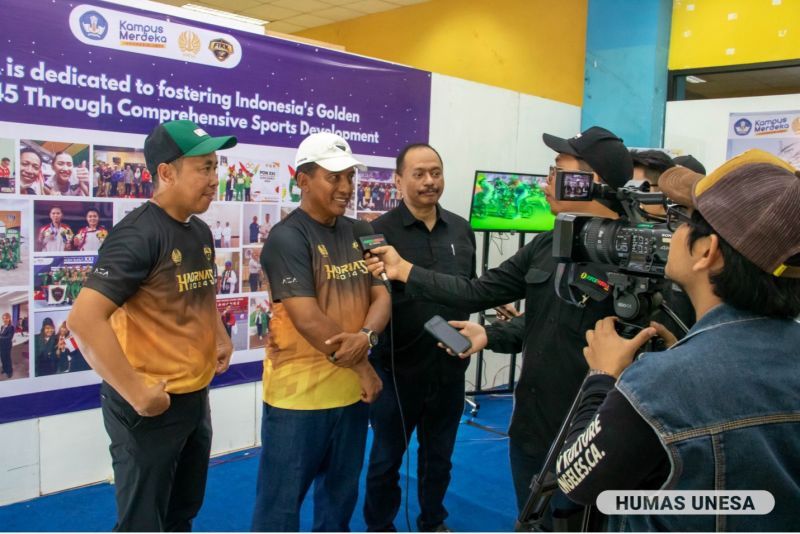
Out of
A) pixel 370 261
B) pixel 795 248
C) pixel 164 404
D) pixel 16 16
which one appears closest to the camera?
pixel 795 248

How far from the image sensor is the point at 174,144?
1.95 meters

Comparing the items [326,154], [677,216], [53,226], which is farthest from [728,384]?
[53,226]

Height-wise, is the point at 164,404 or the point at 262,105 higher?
the point at 262,105

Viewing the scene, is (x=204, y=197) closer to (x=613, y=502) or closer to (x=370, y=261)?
(x=370, y=261)

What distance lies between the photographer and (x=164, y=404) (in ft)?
5.88

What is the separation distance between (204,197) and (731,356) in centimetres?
161

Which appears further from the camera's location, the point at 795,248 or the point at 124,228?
the point at 124,228

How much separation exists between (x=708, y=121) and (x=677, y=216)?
432 cm

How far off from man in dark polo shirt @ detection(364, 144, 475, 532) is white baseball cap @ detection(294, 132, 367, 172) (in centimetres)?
62

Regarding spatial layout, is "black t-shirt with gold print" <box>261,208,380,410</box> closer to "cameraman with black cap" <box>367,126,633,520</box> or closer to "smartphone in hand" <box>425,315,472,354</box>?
"cameraman with black cap" <box>367,126,633,520</box>

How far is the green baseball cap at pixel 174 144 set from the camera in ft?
6.39

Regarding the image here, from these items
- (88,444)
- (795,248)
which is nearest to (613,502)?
(795,248)

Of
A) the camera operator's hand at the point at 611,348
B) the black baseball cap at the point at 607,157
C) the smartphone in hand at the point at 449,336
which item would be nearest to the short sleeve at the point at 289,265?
the smartphone in hand at the point at 449,336

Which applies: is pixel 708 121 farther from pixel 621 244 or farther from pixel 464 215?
pixel 621 244
